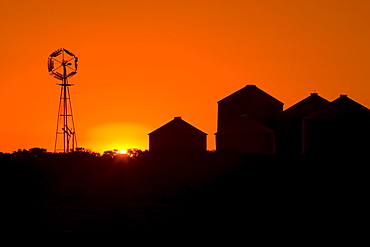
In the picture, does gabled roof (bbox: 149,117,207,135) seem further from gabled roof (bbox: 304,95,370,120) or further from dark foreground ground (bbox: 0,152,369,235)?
dark foreground ground (bbox: 0,152,369,235)

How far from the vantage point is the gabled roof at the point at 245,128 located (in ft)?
230

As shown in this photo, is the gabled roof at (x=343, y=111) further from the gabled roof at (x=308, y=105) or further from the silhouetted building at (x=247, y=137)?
the gabled roof at (x=308, y=105)

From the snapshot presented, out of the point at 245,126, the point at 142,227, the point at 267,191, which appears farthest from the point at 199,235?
the point at 245,126

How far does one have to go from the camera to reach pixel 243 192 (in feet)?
165

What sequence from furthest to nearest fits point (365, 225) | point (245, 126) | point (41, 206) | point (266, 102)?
point (266, 102) → point (245, 126) → point (41, 206) → point (365, 225)

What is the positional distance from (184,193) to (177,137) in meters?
22.3

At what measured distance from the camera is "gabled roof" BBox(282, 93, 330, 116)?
7225 cm

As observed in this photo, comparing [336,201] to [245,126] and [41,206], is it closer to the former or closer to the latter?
[41,206]

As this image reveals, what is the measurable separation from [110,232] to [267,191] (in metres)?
13.2

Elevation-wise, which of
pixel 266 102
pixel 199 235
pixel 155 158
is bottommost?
pixel 199 235

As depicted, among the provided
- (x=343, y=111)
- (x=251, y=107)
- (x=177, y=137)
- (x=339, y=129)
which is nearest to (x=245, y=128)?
(x=177, y=137)

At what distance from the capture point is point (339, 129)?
209ft

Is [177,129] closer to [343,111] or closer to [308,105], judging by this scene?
[308,105]

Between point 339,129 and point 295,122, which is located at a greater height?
point 295,122
